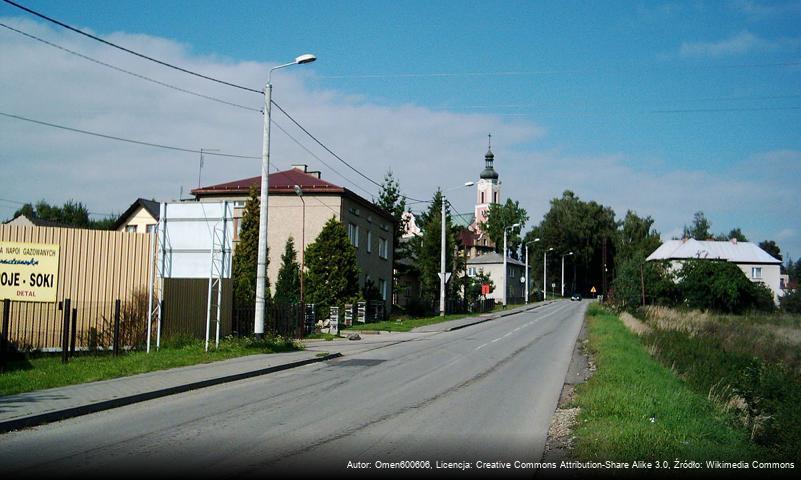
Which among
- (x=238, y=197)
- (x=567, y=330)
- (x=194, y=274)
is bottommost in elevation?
(x=567, y=330)

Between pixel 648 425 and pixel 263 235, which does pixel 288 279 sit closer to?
pixel 263 235

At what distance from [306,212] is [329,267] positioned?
501 centimetres

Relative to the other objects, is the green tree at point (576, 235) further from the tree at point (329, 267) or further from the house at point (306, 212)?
the tree at point (329, 267)

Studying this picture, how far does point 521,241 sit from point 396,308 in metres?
74.8

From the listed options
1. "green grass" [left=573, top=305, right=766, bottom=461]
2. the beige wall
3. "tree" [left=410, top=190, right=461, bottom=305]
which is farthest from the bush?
the beige wall

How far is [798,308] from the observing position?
54469 mm

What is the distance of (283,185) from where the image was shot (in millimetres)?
40000

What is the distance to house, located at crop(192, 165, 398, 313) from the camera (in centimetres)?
3847

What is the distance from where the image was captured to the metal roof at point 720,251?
77.9m

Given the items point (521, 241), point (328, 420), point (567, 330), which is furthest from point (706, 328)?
point (521, 241)

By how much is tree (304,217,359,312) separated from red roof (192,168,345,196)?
3641mm

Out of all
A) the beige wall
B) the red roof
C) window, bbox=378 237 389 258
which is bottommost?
window, bbox=378 237 389 258

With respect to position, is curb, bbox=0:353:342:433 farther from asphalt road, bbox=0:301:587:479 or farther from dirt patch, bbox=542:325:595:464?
dirt patch, bbox=542:325:595:464

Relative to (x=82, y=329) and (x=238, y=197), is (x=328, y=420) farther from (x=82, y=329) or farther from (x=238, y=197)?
(x=238, y=197)
